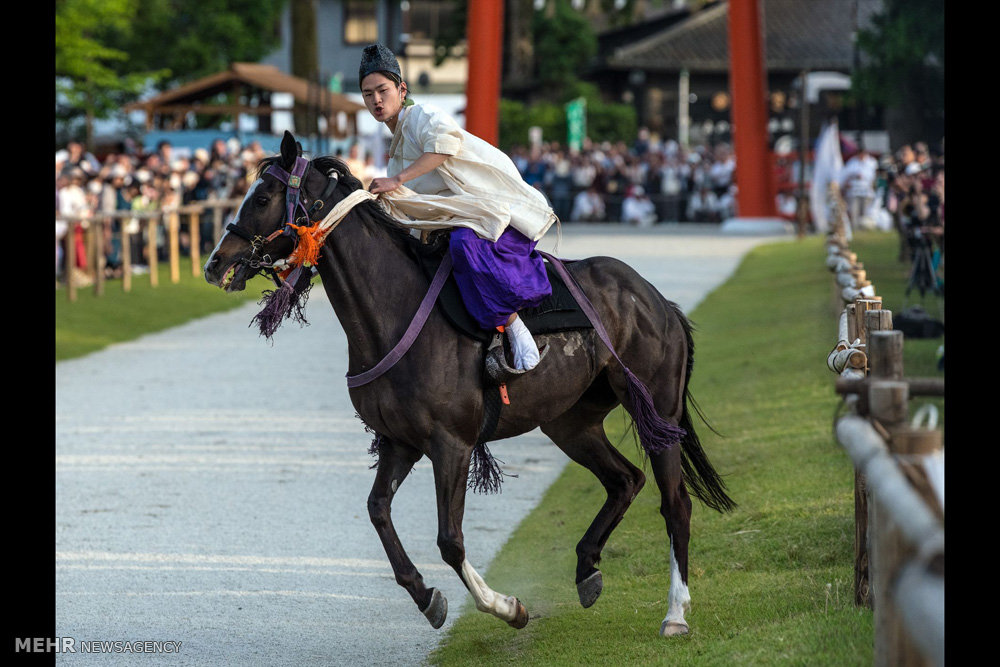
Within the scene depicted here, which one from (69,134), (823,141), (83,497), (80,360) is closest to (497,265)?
(83,497)

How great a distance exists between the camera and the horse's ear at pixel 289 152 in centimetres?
574

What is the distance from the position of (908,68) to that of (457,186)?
17.6 m

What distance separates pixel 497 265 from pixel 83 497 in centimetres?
424

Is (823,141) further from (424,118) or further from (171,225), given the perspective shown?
(424,118)

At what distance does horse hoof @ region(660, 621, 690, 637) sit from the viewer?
5766 mm

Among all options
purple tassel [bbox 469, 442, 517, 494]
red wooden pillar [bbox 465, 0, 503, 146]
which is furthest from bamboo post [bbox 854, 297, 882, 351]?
red wooden pillar [bbox 465, 0, 503, 146]

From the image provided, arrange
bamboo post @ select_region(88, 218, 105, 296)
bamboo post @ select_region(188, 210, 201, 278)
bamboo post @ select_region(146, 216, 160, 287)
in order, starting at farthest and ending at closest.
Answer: bamboo post @ select_region(188, 210, 201, 278)
bamboo post @ select_region(146, 216, 160, 287)
bamboo post @ select_region(88, 218, 105, 296)

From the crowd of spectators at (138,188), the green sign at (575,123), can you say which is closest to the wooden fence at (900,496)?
the crowd of spectators at (138,188)

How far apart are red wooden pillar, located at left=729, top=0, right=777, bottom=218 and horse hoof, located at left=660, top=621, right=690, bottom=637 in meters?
25.4

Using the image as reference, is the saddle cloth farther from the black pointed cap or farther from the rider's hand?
the black pointed cap

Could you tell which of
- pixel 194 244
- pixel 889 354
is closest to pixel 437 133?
pixel 889 354

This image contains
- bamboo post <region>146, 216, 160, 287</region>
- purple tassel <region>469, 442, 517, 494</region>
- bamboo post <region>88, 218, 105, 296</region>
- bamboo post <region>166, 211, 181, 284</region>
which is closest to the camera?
purple tassel <region>469, 442, 517, 494</region>

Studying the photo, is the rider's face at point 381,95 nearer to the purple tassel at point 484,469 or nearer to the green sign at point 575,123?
the purple tassel at point 484,469

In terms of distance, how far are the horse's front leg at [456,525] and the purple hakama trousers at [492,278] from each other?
1.93ft
